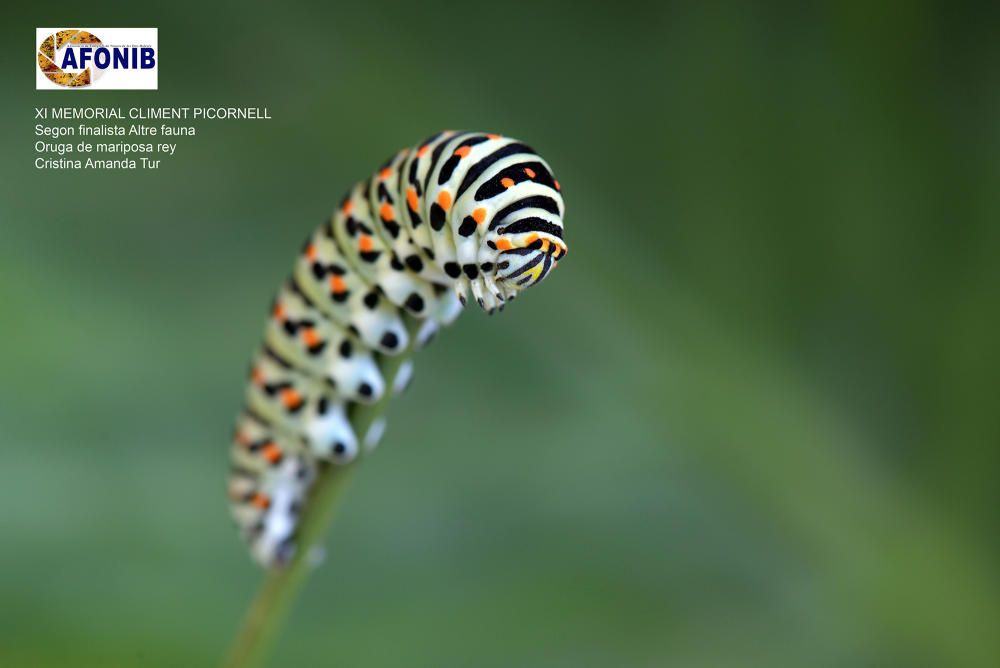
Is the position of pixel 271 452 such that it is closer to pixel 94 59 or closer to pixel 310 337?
pixel 310 337

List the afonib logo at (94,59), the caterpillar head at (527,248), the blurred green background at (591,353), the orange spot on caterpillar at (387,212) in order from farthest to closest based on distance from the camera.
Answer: the blurred green background at (591,353) → the afonib logo at (94,59) → the orange spot on caterpillar at (387,212) → the caterpillar head at (527,248)

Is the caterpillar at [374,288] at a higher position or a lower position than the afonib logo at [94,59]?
lower

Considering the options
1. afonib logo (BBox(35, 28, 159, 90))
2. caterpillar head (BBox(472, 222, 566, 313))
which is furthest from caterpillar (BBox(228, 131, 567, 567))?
afonib logo (BBox(35, 28, 159, 90))

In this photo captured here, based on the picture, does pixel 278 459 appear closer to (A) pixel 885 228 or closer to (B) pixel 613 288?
(B) pixel 613 288

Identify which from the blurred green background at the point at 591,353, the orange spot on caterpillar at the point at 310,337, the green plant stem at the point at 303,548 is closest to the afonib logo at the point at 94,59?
the blurred green background at the point at 591,353

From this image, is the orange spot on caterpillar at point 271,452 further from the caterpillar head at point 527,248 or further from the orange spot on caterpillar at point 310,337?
the caterpillar head at point 527,248

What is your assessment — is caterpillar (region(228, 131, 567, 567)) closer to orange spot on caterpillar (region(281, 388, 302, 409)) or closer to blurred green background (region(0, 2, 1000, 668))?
orange spot on caterpillar (region(281, 388, 302, 409))

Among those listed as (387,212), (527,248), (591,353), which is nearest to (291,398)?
(387,212)
